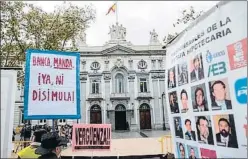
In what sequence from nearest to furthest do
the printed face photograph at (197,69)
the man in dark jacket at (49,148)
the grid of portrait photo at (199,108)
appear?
1. the grid of portrait photo at (199,108)
2. the printed face photograph at (197,69)
3. the man in dark jacket at (49,148)

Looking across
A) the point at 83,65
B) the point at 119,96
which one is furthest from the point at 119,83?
the point at 83,65

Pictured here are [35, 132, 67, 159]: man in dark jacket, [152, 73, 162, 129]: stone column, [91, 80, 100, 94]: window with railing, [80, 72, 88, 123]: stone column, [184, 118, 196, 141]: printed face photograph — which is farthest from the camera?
[91, 80, 100, 94]: window with railing

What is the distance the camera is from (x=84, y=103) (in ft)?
106

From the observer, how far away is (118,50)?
1334 inches

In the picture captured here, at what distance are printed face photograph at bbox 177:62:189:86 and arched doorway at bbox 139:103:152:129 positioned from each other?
30384 millimetres

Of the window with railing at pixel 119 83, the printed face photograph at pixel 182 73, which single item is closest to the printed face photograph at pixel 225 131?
the printed face photograph at pixel 182 73

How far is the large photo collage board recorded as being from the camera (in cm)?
178

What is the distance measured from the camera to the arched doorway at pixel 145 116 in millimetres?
32281

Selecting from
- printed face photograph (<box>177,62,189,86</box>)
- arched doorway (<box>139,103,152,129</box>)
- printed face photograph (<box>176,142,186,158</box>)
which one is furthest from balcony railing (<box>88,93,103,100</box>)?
printed face photograph (<box>177,62,189,86</box>)

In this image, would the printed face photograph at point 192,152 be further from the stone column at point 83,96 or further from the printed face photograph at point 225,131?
the stone column at point 83,96

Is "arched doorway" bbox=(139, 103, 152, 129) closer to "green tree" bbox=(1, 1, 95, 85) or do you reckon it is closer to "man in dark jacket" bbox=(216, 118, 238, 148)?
"green tree" bbox=(1, 1, 95, 85)

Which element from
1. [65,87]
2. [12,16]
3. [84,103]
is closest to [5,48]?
[12,16]

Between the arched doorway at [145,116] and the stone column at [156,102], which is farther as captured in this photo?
the arched doorway at [145,116]

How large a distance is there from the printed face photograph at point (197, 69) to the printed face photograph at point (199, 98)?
0.26 ft
